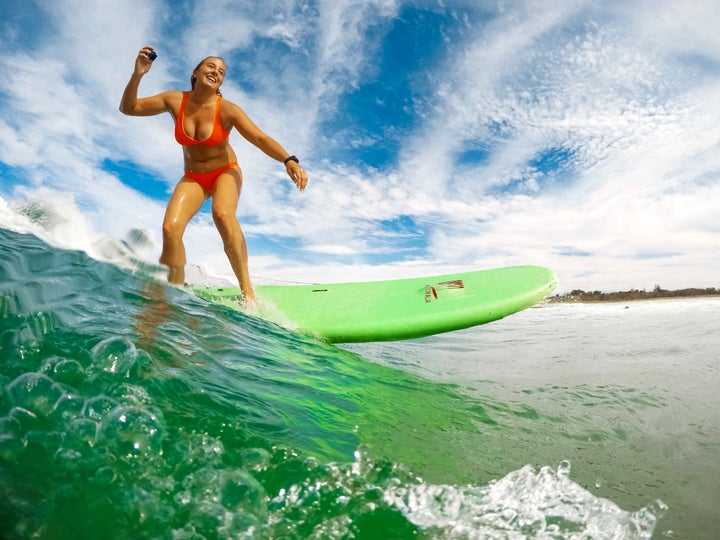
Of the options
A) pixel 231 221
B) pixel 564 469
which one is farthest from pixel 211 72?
pixel 564 469

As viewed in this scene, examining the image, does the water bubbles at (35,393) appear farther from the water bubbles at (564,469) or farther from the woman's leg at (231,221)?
the woman's leg at (231,221)

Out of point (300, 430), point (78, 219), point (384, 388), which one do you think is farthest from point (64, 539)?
point (78, 219)

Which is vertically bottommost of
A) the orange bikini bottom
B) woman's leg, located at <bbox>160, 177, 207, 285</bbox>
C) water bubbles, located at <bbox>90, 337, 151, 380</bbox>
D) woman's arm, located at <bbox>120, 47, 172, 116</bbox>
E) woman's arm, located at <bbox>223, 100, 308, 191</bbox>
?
water bubbles, located at <bbox>90, 337, 151, 380</bbox>

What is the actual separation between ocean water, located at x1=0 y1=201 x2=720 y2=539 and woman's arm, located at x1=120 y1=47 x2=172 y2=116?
1.56m

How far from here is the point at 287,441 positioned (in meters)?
1.80

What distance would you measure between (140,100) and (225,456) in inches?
142

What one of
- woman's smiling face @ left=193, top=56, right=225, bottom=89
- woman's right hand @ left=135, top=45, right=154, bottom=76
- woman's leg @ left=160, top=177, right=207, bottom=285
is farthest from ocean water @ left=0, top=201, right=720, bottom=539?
woman's smiling face @ left=193, top=56, right=225, bottom=89

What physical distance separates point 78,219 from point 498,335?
628cm

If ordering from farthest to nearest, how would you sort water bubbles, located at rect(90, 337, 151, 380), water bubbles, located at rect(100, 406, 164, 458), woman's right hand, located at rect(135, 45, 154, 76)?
woman's right hand, located at rect(135, 45, 154, 76)
water bubbles, located at rect(90, 337, 151, 380)
water bubbles, located at rect(100, 406, 164, 458)

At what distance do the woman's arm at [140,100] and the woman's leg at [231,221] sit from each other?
0.82 m

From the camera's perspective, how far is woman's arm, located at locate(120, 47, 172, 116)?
386 cm

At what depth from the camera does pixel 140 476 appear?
1.44 metres

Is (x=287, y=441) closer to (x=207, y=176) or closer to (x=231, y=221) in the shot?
(x=231, y=221)

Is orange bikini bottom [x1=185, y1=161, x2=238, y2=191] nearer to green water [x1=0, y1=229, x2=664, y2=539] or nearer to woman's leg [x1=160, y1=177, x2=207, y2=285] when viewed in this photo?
woman's leg [x1=160, y1=177, x2=207, y2=285]
